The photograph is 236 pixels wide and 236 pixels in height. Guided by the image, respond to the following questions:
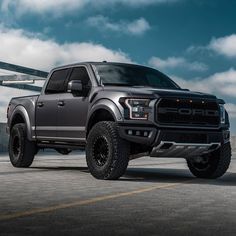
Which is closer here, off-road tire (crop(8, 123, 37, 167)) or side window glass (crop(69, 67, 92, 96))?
side window glass (crop(69, 67, 92, 96))

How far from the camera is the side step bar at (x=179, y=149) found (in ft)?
29.0

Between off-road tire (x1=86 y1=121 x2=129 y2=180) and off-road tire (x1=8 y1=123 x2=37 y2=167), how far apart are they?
2.53 m

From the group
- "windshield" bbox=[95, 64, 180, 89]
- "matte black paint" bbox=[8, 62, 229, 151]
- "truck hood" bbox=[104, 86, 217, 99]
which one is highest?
"windshield" bbox=[95, 64, 180, 89]

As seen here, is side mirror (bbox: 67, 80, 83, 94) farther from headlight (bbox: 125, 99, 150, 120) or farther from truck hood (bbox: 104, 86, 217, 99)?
headlight (bbox: 125, 99, 150, 120)

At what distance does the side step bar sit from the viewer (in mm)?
8828

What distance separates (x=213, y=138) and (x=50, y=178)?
8.72 ft

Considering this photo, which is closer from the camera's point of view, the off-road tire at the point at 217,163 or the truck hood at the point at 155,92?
the truck hood at the point at 155,92

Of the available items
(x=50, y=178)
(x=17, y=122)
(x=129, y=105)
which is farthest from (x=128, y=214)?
(x=17, y=122)

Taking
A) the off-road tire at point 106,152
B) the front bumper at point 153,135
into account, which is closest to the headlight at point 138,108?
the front bumper at point 153,135

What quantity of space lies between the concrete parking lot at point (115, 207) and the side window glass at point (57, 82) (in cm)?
A: 216

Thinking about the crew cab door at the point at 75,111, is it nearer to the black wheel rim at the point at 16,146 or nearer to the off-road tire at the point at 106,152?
the off-road tire at the point at 106,152

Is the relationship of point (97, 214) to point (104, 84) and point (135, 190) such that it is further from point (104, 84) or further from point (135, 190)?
point (104, 84)

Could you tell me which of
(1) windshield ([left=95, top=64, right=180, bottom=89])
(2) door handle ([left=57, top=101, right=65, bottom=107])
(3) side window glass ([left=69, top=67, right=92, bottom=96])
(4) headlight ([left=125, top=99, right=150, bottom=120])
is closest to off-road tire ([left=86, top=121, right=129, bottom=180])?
(4) headlight ([left=125, top=99, right=150, bottom=120])

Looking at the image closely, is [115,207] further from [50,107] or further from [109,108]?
[50,107]
